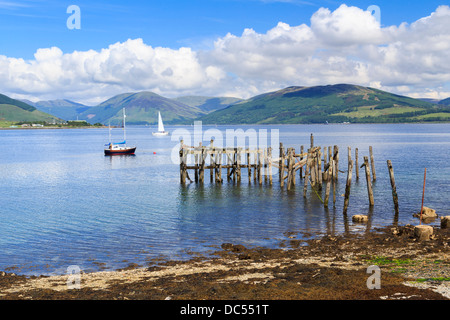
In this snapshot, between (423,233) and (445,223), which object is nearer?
(423,233)

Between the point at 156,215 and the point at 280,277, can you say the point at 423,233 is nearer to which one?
the point at 280,277

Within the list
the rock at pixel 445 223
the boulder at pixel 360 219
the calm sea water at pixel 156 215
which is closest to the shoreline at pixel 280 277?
the calm sea water at pixel 156 215

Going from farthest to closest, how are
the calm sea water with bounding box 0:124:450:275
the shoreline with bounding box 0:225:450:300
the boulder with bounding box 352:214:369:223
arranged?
1. the boulder with bounding box 352:214:369:223
2. the calm sea water with bounding box 0:124:450:275
3. the shoreline with bounding box 0:225:450:300

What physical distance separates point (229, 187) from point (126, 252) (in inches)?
821

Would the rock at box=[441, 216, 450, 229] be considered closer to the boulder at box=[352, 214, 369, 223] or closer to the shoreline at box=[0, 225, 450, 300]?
the shoreline at box=[0, 225, 450, 300]

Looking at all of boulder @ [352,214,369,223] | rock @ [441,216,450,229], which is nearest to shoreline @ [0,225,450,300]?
rock @ [441,216,450,229]

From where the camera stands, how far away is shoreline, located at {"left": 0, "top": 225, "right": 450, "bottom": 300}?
38.6 ft

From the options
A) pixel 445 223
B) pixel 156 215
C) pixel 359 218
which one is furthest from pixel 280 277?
pixel 156 215

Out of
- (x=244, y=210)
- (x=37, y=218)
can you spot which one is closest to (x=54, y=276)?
(x=37, y=218)

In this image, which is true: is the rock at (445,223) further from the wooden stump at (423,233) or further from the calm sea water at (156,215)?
the wooden stump at (423,233)

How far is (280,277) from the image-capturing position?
13570 mm

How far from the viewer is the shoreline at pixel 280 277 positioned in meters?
11.8
